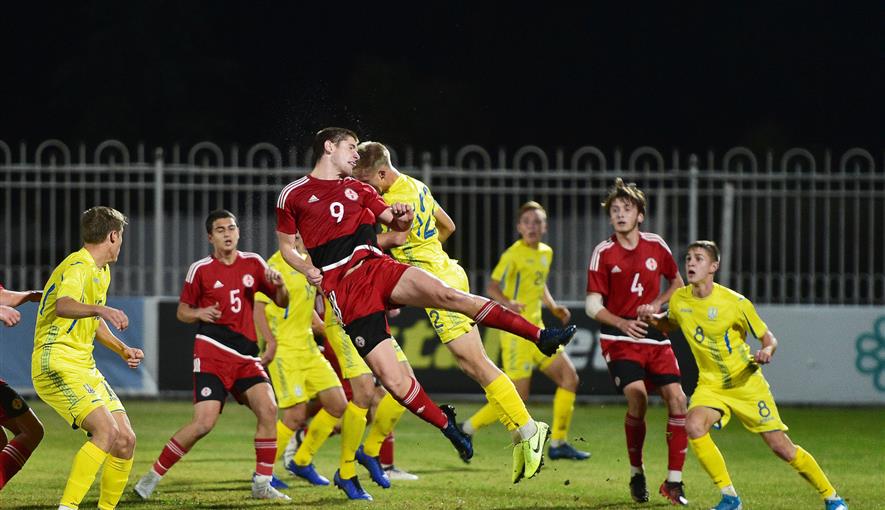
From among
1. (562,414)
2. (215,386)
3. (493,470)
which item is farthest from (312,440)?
(562,414)

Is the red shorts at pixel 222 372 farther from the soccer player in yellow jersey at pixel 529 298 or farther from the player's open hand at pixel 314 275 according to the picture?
the soccer player in yellow jersey at pixel 529 298

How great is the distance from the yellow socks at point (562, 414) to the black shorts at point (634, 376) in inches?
83.8

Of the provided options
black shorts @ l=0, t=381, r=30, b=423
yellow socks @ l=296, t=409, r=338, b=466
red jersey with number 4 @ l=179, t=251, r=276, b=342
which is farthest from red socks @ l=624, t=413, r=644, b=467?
black shorts @ l=0, t=381, r=30, b=423

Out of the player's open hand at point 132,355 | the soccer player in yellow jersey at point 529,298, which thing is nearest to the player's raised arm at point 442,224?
the player's open hand at point 132,355

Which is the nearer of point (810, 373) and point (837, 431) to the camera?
point (837, 431)

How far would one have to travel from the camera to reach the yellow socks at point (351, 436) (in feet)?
29.3

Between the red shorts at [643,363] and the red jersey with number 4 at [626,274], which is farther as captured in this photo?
the red jersey with number 4 at [626,274]

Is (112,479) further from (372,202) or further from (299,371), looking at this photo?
(299,371)

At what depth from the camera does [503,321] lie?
24.3 ft

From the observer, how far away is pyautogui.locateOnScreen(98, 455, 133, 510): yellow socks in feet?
24.8

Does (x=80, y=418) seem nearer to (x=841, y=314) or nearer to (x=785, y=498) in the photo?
(x=785, y=498)

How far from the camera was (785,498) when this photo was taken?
28.7 feet

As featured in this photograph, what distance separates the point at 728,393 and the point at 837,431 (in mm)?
5282

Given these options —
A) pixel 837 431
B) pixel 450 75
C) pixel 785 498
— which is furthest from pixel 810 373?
pixel 450 75
